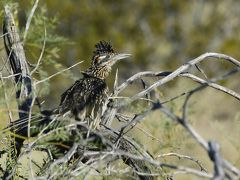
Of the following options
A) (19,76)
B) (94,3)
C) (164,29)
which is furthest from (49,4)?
(19,76)

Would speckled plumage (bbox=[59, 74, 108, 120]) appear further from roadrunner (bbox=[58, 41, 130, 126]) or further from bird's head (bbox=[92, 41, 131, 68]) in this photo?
bird's head (bbox=[92, 41, 131, 68])

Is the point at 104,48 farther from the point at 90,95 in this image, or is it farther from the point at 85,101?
the point at 85,101

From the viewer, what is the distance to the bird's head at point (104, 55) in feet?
18.5

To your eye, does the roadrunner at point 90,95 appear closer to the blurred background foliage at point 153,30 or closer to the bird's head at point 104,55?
the bird's head at point 104,55

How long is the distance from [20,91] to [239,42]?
17353mm

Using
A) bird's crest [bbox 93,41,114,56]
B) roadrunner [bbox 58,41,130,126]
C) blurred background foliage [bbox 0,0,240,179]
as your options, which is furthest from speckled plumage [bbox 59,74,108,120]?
blurred background foliage [bbox 0,0,240,179]

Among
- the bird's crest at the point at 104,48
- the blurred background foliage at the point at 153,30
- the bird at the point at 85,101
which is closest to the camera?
the bird at the point at 85,101

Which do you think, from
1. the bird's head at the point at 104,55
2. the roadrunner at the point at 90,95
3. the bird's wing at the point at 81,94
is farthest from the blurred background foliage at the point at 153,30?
the bird's wing at the point at 81,94

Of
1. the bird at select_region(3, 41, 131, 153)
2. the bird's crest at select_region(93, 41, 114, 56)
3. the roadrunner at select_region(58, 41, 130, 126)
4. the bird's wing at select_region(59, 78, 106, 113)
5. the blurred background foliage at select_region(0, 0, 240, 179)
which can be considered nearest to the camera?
the bird at select_region(3, 41, 131, 153)

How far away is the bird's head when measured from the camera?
5.64 meters

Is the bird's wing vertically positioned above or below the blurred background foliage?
below

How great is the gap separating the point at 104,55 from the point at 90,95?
1009 millimetres

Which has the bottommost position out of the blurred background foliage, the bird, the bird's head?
the bird

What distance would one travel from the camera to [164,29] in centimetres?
2295
